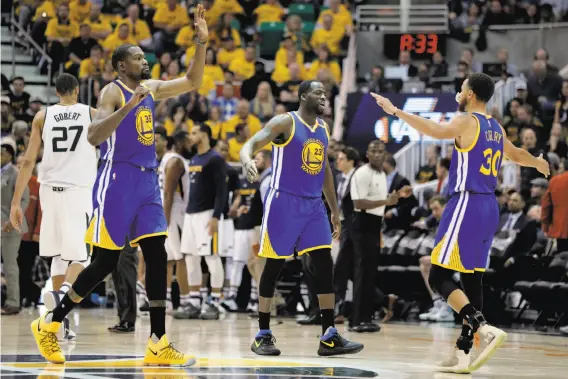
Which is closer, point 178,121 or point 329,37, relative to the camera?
point 178,121

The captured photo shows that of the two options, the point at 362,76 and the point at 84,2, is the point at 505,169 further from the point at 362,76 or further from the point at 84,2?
the point at 84,2

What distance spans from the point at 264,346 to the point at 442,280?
1733mm

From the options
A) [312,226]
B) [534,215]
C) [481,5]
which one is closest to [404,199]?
[534,215]

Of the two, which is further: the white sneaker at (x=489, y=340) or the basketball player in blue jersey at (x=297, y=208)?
the basketball player in blue jersey at (x=297, y=208)

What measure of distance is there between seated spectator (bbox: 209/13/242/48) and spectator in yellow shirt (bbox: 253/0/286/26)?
0.74 meters

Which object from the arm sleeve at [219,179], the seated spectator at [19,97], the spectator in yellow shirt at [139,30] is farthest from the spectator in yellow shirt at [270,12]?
the arm sleeve at [219,179]

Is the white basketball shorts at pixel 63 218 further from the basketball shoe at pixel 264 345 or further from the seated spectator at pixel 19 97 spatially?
the seated spectator at pixel 19 97

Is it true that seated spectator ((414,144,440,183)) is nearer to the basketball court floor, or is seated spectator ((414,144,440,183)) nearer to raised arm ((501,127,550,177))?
the basketball court floor

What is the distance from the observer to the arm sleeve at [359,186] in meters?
13.3

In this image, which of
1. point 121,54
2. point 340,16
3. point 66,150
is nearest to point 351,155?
point 66,150

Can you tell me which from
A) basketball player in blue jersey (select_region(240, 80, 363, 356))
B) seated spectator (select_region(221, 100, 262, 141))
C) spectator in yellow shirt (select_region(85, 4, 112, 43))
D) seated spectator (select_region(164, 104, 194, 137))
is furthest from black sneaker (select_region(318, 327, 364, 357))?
spectator in yellow shirt (select_region(85, 4, 112, 43))

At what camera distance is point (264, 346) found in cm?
970

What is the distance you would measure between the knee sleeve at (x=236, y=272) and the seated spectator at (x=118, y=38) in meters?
8.41

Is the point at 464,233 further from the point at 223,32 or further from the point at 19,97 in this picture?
the point at 223,32
